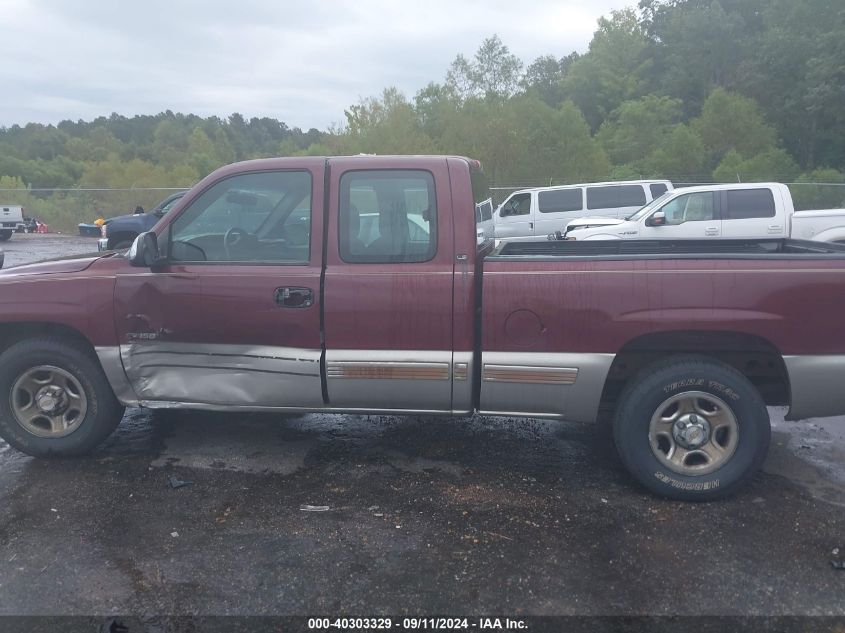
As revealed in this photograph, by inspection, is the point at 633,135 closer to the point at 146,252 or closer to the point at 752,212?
the point at 752,212

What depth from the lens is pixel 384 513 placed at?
431 cm

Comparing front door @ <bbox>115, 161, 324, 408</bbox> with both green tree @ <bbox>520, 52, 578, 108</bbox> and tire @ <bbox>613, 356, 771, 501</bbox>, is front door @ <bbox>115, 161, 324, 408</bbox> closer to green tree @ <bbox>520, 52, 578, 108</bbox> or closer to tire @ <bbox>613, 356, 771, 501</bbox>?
tire @ <bbox>613, 356, 771, 501</bbox>

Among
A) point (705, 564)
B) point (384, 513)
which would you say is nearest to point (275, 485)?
point (384, 513)

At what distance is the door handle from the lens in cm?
458

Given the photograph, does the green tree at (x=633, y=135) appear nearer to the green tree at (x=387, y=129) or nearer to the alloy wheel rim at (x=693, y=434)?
the green tree at (x=387, y=129)

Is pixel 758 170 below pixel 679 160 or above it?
below

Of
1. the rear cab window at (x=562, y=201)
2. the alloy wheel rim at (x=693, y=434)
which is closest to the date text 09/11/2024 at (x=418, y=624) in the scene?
the alloy wheel rim at (x=693, y=434)

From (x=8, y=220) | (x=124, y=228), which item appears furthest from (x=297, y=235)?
(x=8, y=220)

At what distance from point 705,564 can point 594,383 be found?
1124mm

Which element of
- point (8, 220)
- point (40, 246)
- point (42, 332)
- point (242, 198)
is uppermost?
point (242, 198)

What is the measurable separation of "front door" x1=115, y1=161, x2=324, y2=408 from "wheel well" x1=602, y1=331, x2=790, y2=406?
178 centimetres

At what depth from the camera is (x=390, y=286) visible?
4.53m

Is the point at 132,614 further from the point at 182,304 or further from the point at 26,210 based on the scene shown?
the point at 26,210

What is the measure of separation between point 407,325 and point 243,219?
1.22 meters
